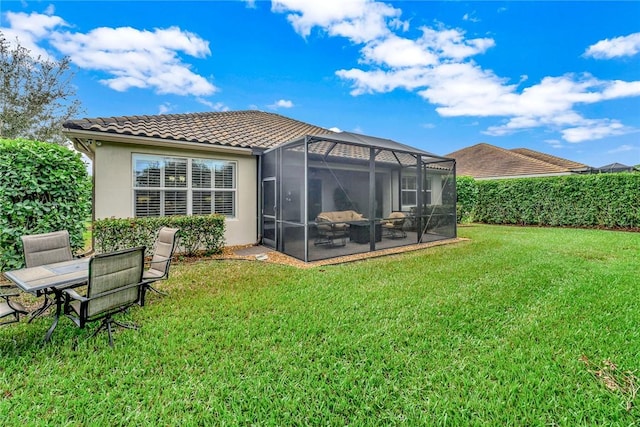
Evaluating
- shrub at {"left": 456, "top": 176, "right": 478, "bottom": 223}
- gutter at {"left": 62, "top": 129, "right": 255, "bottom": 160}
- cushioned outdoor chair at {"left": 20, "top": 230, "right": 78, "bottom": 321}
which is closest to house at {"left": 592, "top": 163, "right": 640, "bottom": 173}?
shrub at {"left": 456, "top": 176, "right": 478, "bottom": 223}

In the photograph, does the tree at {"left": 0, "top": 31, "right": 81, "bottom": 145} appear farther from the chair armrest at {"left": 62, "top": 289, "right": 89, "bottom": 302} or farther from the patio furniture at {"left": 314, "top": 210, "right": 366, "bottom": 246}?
the chair armrest at {"left": 62, "top": 289, "right": 89, "bottom": 302}

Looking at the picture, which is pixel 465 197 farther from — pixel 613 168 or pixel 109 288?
pixel 109 288

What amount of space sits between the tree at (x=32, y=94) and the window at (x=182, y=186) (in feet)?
38.6

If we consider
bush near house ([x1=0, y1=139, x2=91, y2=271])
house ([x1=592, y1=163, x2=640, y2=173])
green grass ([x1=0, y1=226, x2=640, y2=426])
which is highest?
house ([x1=592, y1=163, x2=640, y2=173])

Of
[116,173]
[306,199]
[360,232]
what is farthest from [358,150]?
[116,173]

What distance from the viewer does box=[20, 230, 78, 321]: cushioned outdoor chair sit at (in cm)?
394

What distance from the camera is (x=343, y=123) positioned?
67.2 ft

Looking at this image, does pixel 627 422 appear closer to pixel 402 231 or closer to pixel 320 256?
pixel 320 256

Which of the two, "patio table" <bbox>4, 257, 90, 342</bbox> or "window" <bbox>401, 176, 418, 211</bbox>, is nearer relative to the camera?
"patio table" <bbox>4, 257, 90, 342</bbox>

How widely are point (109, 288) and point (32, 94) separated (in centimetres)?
1970

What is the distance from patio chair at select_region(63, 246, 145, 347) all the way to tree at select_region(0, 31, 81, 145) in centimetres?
1643

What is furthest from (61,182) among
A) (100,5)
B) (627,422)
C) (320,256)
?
(627,422)

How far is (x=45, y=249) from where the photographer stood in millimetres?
4141

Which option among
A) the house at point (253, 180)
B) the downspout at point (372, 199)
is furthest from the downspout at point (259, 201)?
the downspout at point (372, 199)
